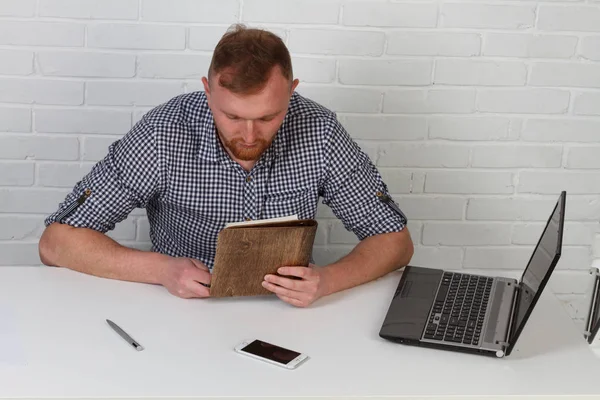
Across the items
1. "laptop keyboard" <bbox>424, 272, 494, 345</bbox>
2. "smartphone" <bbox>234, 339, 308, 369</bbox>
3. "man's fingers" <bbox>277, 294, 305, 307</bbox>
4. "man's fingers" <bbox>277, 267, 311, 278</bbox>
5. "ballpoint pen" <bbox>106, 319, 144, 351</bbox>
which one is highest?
"man's fingers" <bbox>277, 267, 311, 278</bbox>

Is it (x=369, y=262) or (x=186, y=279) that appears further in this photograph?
(x=369, y=262)

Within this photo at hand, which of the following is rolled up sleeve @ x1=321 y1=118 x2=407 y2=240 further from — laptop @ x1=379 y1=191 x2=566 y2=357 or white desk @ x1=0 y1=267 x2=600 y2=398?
white desk @ x1=0 y1=267 x2=600 y2=398

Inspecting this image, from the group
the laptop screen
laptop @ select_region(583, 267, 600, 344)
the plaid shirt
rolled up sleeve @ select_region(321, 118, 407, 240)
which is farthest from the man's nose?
laptop @ select_region(583, 267, 600, 344)

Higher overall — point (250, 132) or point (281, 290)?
point (250, 132)

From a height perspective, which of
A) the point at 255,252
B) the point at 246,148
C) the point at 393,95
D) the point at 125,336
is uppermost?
the point at 393,95

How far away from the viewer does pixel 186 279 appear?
1798mm

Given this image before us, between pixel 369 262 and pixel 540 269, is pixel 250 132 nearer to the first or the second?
pixel 369 262

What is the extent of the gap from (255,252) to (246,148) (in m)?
0.32

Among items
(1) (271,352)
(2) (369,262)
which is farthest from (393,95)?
(1) (271,352)

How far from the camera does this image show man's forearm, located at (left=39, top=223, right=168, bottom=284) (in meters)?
1.88

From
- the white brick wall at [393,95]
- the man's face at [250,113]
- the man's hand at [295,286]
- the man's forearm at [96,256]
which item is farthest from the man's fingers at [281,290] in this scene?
the white brick wall at [393,95]

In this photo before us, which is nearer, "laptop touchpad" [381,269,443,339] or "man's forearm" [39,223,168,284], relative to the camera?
"laptop touchpad" [381,269,443,339]

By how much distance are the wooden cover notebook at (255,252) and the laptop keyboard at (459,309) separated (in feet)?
0.95

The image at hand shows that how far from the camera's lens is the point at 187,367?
149cm
